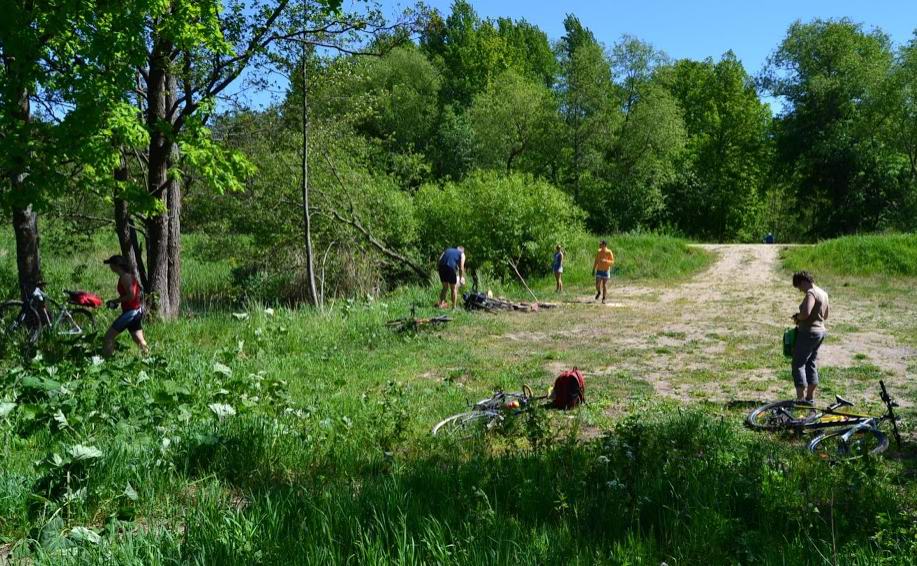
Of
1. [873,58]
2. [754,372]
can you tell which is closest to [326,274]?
[754,372]

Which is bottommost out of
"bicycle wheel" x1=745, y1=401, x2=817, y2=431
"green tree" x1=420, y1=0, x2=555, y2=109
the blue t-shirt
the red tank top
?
"bicycle wheel" x1=745, y1=401, x2=817, y2=431

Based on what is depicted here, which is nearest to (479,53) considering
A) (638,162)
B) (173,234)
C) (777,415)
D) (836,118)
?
(638,162)

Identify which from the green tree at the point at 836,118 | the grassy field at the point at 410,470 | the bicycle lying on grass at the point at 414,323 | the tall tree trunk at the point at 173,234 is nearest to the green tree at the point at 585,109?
the green tree at the point at 836,118

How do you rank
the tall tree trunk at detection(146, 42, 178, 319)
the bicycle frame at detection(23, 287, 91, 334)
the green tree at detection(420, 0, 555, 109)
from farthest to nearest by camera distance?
the green tree at detection(420, 0, 555, 109), the tall tree trunk at detection(146, 42, 178, 319), the bicycle frame at detection(23, 287, 91, 334)

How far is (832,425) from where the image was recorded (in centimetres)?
666

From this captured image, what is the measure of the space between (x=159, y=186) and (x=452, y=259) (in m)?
6.94

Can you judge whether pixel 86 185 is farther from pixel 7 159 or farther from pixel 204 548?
pixel 204 548

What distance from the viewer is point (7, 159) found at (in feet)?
31.6

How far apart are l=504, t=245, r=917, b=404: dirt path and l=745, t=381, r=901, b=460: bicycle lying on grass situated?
116 centimetres

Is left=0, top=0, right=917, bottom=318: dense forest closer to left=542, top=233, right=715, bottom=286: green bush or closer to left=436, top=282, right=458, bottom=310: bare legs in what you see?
left=542, top=233, right=715, bottom=286: green bush

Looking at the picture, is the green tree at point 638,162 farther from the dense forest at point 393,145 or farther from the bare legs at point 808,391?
the bare legs at point 808,391

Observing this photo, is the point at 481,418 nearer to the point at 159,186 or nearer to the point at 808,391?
the point at 808,391

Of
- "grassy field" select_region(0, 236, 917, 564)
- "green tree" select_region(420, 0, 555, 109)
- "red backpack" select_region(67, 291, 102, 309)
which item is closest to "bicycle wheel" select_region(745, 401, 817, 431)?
"grassy field" select_region(0, 236, 917, 564)

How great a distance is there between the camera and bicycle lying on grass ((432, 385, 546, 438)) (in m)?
6.46
